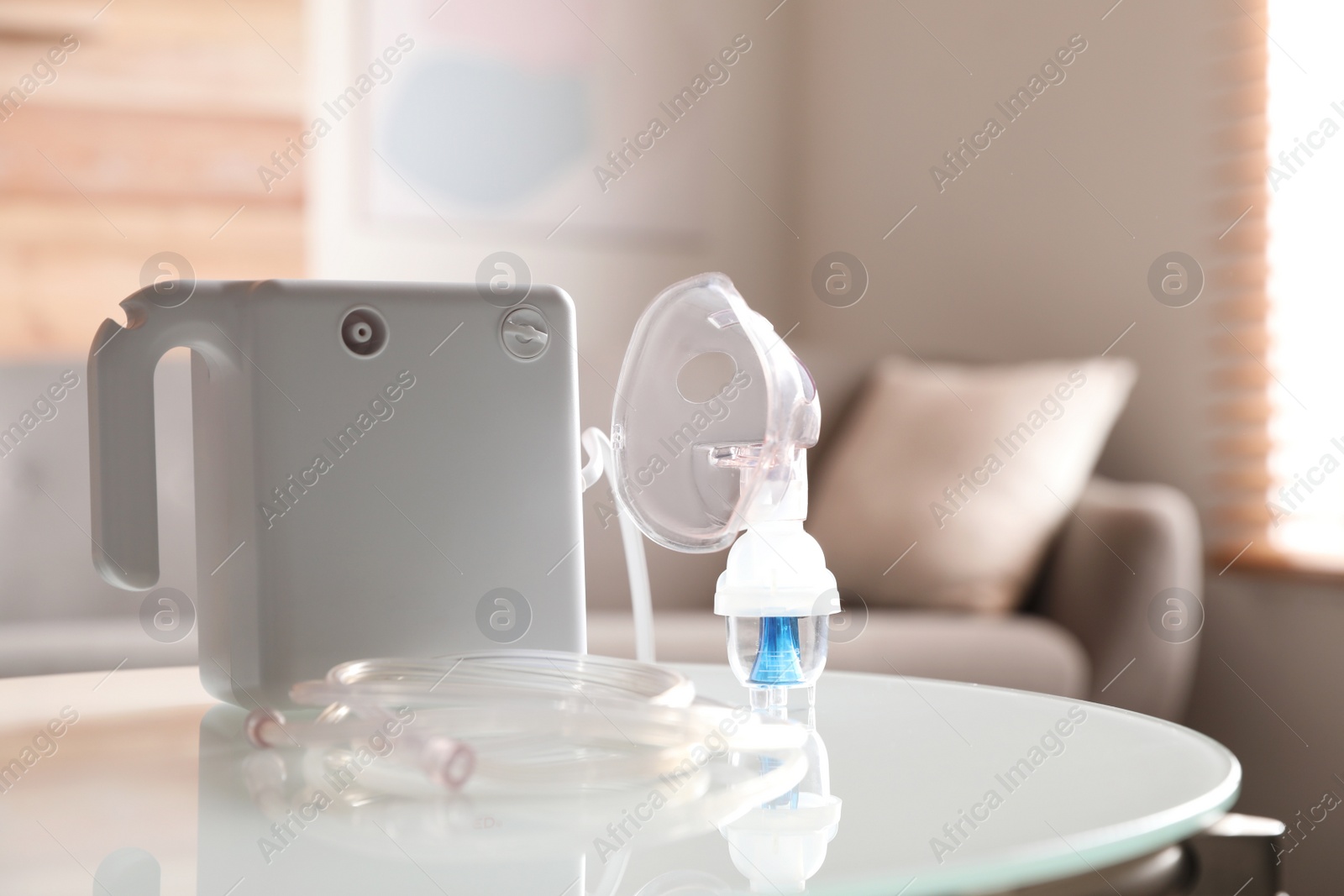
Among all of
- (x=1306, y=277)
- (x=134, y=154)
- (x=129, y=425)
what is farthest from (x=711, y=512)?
(x=134, y=154)

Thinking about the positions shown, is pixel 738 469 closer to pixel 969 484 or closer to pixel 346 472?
pixel 346 472

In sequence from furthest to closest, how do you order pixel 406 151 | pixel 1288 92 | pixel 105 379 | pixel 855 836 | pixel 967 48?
pixel 406 151 → pixel 967 48 → pixel 1288 92 → pixel 105 379 → pixel 855 836

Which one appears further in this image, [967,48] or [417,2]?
[417,2]

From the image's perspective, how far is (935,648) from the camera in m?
1.76

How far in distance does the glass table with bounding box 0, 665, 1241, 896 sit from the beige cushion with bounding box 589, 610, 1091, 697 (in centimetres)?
104

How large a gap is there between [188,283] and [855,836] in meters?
0.43

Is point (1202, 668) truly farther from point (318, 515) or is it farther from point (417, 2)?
point (417, 2)

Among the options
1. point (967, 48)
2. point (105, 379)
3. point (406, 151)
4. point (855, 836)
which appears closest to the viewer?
point (855, 836)

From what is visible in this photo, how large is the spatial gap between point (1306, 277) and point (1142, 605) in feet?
1.90

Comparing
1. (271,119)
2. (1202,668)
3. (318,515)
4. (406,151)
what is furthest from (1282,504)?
(271,119)

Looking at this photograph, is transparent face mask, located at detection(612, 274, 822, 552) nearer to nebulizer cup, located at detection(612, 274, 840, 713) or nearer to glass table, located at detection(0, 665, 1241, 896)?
nebulizer cup, located at detection(612, 274, 840, 713)

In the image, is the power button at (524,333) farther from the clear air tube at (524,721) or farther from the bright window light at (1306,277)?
the bright window light at (1306,277)

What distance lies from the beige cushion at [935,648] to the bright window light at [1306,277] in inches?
16.4

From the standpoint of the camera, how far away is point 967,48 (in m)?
2.61
